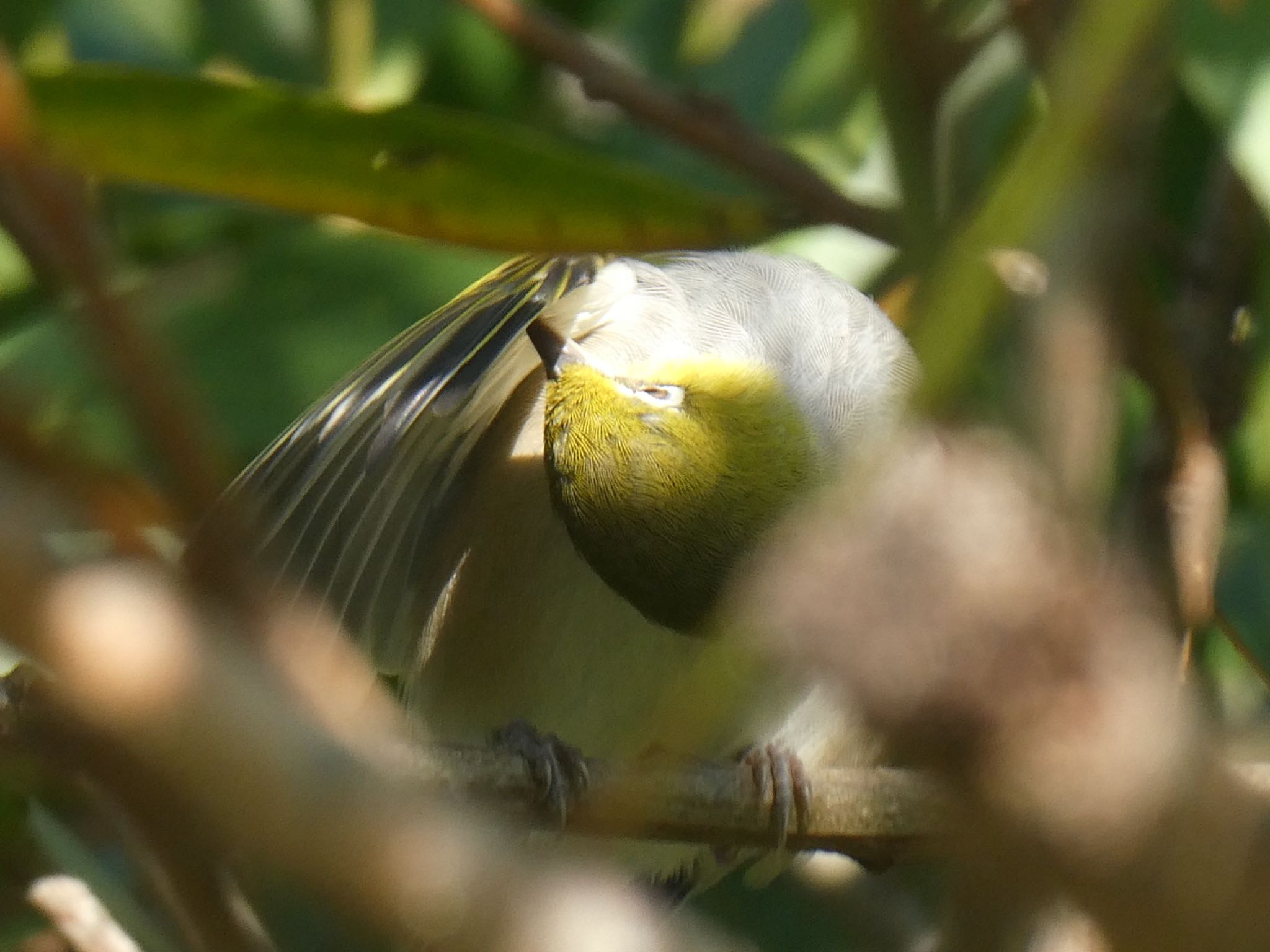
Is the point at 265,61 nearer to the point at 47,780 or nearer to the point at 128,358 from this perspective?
the point at 47,780

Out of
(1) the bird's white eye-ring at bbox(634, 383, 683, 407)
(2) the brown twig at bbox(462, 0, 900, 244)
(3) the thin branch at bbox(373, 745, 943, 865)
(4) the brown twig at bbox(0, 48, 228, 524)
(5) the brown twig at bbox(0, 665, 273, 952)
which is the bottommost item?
(3) the thin branch at bbox(373, 745, 943, 865)

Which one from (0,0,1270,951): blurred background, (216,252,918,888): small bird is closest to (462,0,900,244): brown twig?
(0,0,1270,951): blurred background

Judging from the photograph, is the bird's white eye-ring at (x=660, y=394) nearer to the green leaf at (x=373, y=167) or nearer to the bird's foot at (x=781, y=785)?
the green leaf at (x=373, y=167)

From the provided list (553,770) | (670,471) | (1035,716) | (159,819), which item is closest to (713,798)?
(553,770)

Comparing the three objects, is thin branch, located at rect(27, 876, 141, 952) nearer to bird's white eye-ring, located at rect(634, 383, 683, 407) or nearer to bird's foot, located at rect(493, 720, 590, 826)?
bird's foot, located at rect(493, 720, 590, 826)

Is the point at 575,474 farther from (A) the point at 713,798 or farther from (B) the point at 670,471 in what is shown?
(A) the point at 713,798

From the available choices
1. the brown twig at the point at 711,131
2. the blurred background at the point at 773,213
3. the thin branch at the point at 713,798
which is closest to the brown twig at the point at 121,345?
the blurred background at the point at 773,213
